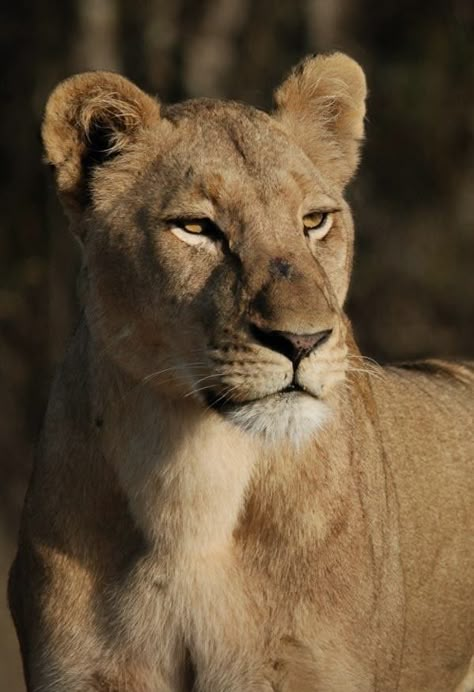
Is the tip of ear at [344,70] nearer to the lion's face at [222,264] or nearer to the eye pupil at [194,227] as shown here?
the lion's face at [222,264]

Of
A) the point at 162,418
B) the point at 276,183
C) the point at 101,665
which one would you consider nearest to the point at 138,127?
the point at 276,183

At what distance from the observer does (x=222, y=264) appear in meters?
4.41

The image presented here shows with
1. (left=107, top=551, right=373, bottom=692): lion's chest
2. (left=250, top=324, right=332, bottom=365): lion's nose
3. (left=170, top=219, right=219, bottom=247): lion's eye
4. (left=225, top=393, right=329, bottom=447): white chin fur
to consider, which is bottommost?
(left=107, top=551, right=373, bottom=692): lion's chest

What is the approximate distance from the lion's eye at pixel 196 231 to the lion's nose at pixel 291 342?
15.5 inches

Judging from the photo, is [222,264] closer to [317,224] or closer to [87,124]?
[317,224]

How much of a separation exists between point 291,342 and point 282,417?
212 mm

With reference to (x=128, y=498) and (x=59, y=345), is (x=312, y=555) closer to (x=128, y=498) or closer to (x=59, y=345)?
(x=128, y=498)

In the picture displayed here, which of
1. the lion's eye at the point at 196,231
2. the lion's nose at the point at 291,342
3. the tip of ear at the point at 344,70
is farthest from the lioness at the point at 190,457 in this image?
the tip of ear at the point at 344,70

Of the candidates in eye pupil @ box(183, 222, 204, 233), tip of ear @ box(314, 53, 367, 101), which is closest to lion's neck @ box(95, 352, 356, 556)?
eye pupil @ box(183, 222, 204, 233)

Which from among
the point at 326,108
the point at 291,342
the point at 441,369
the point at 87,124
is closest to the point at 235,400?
the point at 291,342

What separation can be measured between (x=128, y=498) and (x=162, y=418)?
0.78 feet

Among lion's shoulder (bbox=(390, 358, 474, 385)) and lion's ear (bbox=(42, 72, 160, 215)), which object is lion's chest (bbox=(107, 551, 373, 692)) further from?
lion's shoulder (bbox=(390, 358, 474, 385))

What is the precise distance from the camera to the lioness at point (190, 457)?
445 centimetres

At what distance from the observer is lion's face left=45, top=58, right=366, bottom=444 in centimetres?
419
